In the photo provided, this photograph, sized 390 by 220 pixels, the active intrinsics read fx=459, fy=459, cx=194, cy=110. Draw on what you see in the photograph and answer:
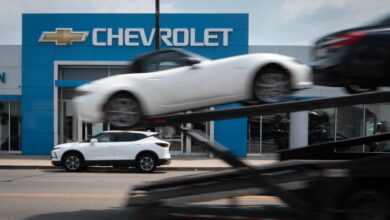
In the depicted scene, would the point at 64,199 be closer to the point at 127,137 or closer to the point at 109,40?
the point at 127,137

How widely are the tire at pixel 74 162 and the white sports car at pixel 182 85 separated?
427 inches

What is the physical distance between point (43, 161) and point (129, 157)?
17.3 feet

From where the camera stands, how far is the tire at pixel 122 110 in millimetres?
5609

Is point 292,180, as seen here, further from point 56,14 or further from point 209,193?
point 56,14

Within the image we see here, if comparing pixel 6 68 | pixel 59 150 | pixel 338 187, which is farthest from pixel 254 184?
pixel 6 68

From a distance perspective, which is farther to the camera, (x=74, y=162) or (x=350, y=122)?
(x=350, y=122)

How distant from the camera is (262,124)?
75.5ft

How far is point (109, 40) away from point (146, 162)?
7.79 metres

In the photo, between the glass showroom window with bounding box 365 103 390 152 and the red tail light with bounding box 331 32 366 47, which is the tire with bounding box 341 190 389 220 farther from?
the glass showroom window with bounding box 365 103 390 152

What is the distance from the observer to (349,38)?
5.21m


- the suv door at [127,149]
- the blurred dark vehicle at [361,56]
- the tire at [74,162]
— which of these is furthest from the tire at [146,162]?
the blurred dark vehicle at [361,56]

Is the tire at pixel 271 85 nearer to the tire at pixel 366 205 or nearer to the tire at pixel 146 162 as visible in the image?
the tire at pixel 366 205

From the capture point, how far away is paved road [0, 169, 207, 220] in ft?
23.4

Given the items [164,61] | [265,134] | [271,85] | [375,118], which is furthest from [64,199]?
[375,118]
